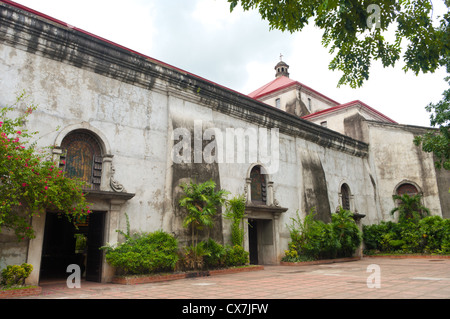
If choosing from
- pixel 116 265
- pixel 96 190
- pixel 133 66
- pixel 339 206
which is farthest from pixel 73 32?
pixel 339 206

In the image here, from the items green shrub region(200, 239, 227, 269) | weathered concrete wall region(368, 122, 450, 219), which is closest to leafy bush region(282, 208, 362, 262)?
green shrub region(200, 239, 227, 269)

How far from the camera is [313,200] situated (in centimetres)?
1424

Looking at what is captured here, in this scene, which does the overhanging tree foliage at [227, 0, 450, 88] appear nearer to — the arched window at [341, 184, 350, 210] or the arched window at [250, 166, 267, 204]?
the arched window at [250, 166, 267, 204]

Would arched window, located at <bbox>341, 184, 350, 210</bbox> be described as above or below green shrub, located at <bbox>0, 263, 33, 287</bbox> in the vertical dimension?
above

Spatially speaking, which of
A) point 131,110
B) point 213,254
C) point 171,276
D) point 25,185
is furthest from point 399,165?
point 25,185

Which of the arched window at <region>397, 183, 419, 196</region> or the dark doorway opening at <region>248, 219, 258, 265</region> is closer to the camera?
the dark doorway opening at <region>248, 219, 258, 265</region>

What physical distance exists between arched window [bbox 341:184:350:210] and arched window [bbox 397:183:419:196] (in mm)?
3086

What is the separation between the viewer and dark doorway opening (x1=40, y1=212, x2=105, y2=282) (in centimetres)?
844

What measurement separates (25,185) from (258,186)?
26.5ft

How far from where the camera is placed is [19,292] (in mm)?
6012

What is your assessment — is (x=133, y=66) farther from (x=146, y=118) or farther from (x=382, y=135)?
(x=382, y=135)

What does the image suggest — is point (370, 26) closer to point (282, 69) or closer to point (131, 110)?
point (131, 110)

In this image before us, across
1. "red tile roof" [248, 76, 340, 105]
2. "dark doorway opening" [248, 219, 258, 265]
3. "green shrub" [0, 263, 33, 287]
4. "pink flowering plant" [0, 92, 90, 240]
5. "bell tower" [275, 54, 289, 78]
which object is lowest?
"green shrub" [0, 263, 33, 287]
